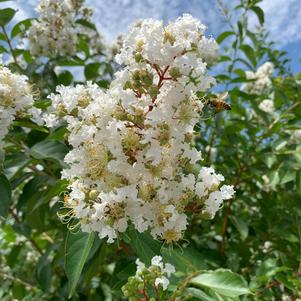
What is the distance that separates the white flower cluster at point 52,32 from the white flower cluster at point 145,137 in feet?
5.52

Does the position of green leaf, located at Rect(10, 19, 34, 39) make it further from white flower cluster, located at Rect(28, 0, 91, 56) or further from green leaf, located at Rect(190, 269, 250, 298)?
green leaf, located at Rect(190, 269, 250, 298)

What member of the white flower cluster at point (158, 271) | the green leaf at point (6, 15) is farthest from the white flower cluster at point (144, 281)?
the green leaf at point (6, 15)

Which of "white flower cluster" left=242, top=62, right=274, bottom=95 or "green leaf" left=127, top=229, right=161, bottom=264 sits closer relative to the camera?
"green leaf" left=127, top=229, right=161, bottom=264

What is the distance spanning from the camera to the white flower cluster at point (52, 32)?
2.89 meters

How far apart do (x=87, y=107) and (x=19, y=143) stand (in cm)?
73

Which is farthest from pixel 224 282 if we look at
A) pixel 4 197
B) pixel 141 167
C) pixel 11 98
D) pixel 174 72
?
pixel 11 98

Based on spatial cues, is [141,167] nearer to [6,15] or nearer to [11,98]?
[11,98]

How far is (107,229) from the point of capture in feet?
4.23

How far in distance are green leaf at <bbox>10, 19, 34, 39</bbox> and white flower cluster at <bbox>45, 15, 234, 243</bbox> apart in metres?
1.68

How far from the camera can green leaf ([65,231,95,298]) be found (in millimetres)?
1336

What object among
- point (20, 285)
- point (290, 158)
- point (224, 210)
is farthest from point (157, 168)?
point (20, 285)

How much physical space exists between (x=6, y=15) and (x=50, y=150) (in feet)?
4.13

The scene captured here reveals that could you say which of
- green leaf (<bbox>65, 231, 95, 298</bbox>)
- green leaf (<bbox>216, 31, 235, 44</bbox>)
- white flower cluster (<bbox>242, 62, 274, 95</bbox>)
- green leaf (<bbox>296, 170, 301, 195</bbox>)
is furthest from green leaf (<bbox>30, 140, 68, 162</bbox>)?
white flower cluster (<bbox>242, 62, 274, 95</bbox>)

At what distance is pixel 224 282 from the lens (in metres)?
1.35
